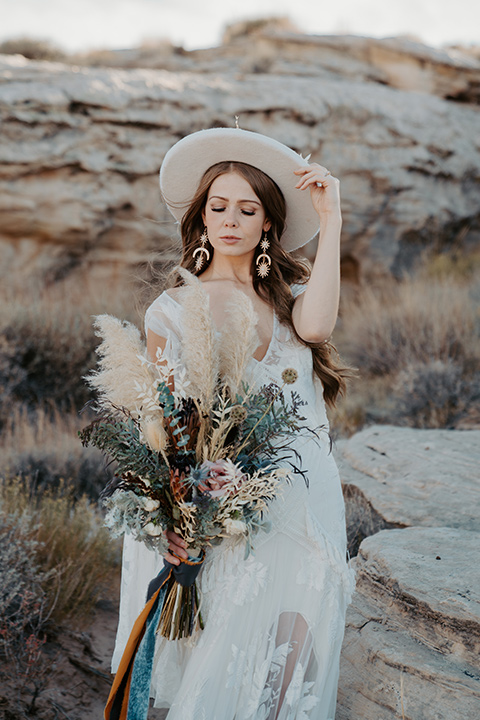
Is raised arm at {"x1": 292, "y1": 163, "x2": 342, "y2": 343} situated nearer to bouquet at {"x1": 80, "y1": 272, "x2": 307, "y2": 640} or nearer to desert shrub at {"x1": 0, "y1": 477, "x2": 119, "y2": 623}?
bouquet at {"x1": 80, "y1": 272, "x2": 307, "y2": 640}

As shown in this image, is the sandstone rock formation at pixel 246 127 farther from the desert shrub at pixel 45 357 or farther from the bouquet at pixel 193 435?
the bouquet at pixel 193 435

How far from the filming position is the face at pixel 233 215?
2445 millimetres

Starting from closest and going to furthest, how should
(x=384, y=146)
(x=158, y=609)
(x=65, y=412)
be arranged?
(x=158, y=609) → (x=65, y=412) → (x=384, y=146)

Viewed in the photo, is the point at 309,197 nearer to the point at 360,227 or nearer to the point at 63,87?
the point at 63,87

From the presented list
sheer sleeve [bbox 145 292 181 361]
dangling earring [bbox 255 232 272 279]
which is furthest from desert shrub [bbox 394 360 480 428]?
sheer sleeve [bbox 145 292 181 361]

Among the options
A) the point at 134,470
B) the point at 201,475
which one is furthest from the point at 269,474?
the point at 134,470

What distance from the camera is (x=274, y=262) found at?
2631 millimetres

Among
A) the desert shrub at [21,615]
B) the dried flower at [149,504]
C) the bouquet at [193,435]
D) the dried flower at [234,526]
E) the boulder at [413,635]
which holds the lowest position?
the desert shrub at [21,615]

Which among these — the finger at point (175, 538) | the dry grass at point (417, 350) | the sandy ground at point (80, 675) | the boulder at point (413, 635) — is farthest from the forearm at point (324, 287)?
the dry grass at point (417, 350)

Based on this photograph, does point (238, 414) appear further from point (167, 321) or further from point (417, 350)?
point (417, 350)

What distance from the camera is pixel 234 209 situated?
2.45 meters

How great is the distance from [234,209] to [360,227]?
7.61 meters

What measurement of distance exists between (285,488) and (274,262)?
965 millimetres

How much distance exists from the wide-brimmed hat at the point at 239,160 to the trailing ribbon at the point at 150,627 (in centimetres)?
147
